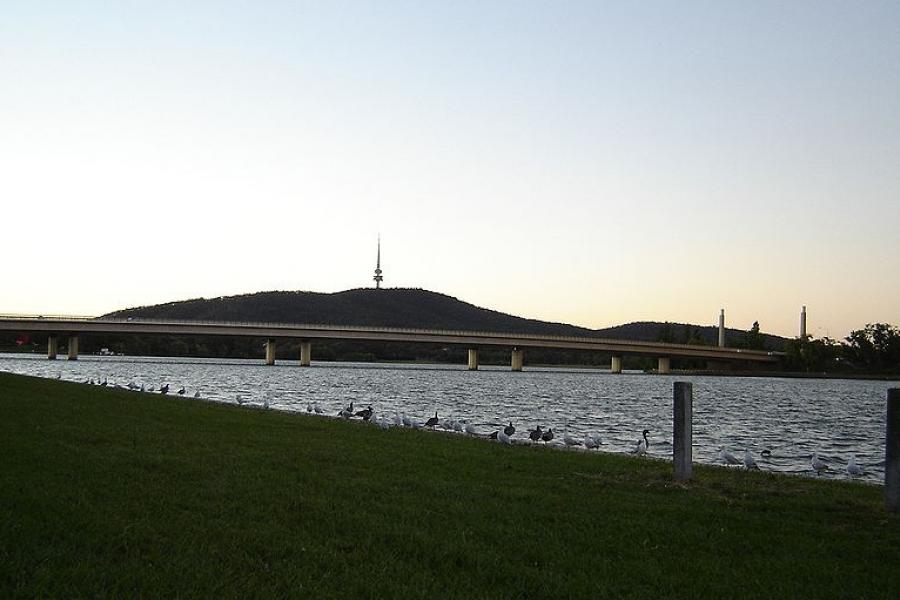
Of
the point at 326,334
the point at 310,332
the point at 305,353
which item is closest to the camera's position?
the point at 310,332

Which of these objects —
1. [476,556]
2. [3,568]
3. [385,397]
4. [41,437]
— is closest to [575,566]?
[476,556]

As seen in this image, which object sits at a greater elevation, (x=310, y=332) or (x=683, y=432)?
(x=310, y=332)

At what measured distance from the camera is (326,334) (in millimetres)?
104750

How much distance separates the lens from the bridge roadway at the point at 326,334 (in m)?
97.8

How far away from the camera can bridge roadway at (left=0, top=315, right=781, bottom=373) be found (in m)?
97.8

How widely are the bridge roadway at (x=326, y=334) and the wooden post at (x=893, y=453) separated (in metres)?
94.7

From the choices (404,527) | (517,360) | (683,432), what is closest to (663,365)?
(517,360)

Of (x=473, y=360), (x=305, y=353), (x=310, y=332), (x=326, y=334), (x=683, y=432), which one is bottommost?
(x=473, y=360)

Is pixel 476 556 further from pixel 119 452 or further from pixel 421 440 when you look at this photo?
pixel 421 440

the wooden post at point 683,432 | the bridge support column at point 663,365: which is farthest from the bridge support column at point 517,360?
the wooden post at point 683,432

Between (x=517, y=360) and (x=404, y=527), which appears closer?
(x=404, y=527)

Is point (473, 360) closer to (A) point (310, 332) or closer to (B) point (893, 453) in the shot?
(A) point (310, 332)

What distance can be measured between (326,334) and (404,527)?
9751cm

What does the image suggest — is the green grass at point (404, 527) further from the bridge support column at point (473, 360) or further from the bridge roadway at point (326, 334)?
the bridge support column at point (473, 360)
